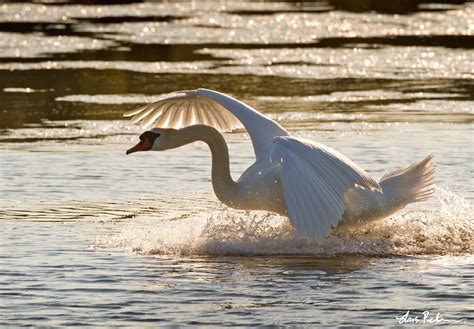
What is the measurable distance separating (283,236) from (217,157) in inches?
33.8

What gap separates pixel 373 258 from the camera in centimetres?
1070

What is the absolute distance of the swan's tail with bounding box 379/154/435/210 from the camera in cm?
1123

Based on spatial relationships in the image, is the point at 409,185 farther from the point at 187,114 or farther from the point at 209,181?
the point at 209,181

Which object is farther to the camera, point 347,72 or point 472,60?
point 472,60

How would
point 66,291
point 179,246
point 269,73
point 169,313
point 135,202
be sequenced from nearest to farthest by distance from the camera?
point 169,313, point 66,291, point 179,246, point 135,202, point 269,73

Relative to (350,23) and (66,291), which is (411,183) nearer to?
(66,291)

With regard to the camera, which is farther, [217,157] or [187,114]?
[187,114]

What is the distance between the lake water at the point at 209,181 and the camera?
9.26 metres

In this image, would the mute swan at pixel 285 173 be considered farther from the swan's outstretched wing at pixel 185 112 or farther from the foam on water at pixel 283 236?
the foam on water at pixel 283 236

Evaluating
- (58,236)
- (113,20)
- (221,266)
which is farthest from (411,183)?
(113,20)

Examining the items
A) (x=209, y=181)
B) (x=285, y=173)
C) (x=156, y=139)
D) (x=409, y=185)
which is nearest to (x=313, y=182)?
(x=285, y=173)

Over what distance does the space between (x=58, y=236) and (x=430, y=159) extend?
10.6ft

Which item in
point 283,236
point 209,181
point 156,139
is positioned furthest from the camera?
point 209,181

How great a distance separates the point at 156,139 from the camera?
11.3m
